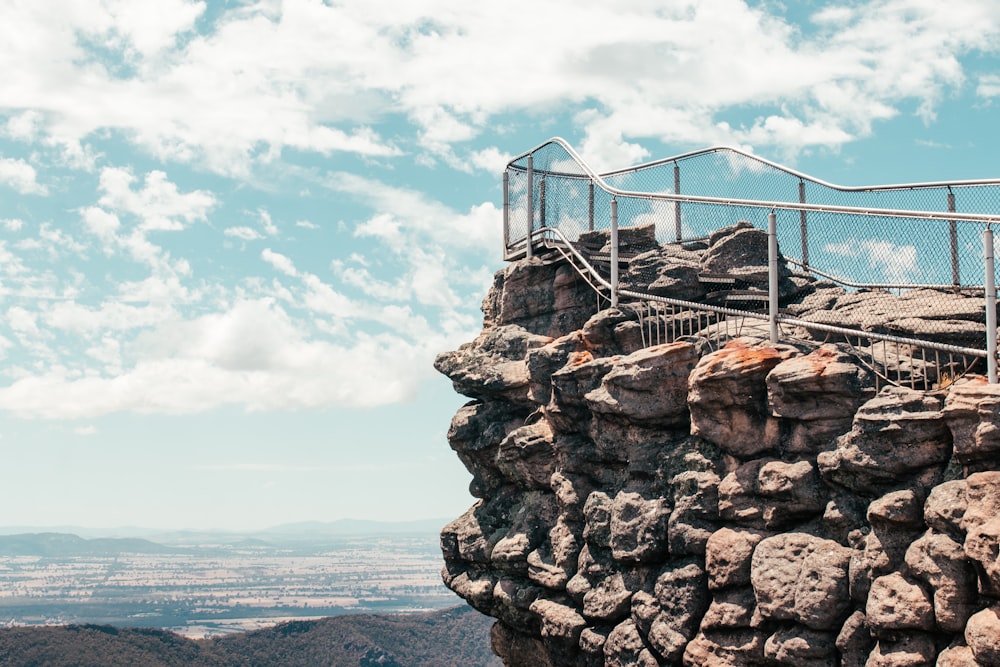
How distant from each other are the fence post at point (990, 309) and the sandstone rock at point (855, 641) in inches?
169

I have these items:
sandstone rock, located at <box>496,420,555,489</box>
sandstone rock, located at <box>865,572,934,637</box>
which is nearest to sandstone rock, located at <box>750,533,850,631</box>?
sandstone rock, located at <box>865,572,934,637</box>

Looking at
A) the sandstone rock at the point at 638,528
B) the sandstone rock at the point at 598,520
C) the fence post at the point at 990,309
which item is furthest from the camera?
the sandstone rock at the point at 598,520

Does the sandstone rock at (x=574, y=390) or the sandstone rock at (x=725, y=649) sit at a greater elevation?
the sandstone rock at (x=574, y=390)

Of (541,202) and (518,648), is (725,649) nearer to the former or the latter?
(518,648)

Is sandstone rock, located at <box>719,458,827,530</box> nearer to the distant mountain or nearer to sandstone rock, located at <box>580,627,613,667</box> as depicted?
sandstone rock, located at <box>580,627,613,667</box>

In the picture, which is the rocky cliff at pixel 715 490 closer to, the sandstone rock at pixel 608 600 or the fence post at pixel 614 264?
the sandstone rock at pixel 608 600

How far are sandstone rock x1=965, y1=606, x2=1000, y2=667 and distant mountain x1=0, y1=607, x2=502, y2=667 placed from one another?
104 m

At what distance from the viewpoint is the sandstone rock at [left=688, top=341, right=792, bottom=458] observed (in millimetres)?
21734

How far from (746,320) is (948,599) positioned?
8.35m

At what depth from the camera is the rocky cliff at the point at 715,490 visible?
18234 mm

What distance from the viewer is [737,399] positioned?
22.0 m

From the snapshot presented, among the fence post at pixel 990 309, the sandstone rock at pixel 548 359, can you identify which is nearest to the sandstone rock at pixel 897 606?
the fence post at pixel 990 309

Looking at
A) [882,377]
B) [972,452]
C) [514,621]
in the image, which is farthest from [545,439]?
[972,452]

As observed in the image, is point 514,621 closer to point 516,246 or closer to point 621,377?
point 621,377
